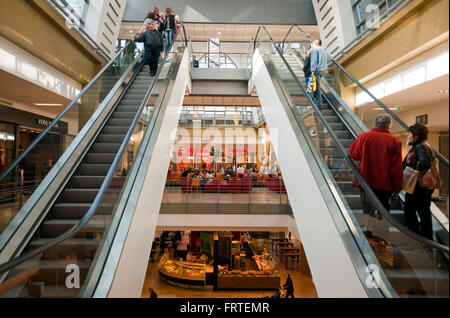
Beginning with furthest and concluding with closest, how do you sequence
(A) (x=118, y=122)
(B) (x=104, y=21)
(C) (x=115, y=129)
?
(B) (x=104, y=21)
(A) (x=118, y=122)
(C) (x=115, y=129)

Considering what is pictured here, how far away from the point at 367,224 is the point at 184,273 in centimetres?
1033

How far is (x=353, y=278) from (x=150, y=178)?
9.82ft

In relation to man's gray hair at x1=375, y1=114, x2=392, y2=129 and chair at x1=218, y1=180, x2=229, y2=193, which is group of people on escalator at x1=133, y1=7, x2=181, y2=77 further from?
man's gray hair at x1=375, y1=114, x2=392, y2=129

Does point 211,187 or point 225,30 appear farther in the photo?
point 225,30

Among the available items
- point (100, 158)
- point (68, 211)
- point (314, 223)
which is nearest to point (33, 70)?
point (100, 158)

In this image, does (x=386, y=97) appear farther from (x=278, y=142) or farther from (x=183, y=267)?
(x=183, y=267)

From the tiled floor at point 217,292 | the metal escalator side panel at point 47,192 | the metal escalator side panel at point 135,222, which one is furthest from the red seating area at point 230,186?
the metal escalator side panel at point 47,192

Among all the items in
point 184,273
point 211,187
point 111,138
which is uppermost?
point 111,138

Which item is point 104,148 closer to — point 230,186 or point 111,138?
point 111,138

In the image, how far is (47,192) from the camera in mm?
3955

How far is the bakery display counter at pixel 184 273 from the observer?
1178cm

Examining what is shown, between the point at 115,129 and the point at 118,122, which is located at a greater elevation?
the point at 118,122

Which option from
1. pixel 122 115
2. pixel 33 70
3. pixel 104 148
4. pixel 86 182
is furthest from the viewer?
pixel 33 70

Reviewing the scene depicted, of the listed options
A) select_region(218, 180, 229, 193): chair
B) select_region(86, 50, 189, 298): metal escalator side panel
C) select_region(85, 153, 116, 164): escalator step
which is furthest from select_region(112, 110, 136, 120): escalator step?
select_region(218, 180, 229, 193): chair
